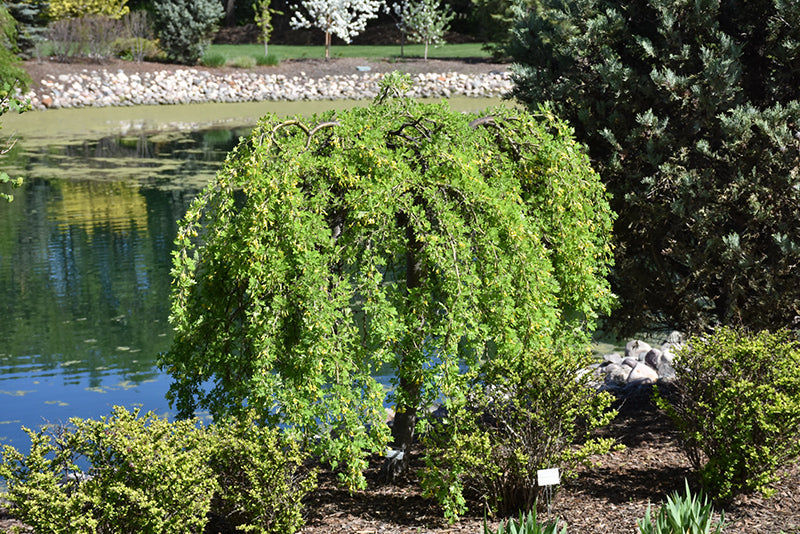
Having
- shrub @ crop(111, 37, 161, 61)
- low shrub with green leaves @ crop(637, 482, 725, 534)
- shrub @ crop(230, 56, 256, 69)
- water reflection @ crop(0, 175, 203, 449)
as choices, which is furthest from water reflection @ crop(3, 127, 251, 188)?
low shrub with green leaves @ crop(637, 482, 725, 534)

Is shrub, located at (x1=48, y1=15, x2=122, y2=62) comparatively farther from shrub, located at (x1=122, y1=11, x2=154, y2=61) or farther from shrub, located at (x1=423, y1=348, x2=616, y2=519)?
shrub, located at (x1=423, y1=348, x2=616, y2=519)

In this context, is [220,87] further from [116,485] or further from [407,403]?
[116,485]

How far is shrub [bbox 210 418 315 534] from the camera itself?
4.97 m

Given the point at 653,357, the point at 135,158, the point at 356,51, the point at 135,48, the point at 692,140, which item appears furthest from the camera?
the point at 356,51

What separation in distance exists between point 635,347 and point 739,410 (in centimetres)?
460

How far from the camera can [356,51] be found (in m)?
46.3

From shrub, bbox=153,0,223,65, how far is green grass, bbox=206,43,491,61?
222cm

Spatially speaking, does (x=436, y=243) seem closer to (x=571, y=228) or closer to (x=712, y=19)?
(x=571, y=228)

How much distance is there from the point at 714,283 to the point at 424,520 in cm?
320

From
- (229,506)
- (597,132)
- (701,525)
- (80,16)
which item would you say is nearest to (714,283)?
(597,132)

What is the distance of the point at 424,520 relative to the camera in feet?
17.6

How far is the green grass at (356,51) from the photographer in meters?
43.4

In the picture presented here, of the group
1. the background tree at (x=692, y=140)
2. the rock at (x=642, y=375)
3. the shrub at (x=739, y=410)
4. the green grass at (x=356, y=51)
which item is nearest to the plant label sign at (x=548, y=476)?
the shrub at (x=739, y=410)

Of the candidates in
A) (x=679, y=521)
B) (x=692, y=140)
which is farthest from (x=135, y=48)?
(x=679, y=521)
